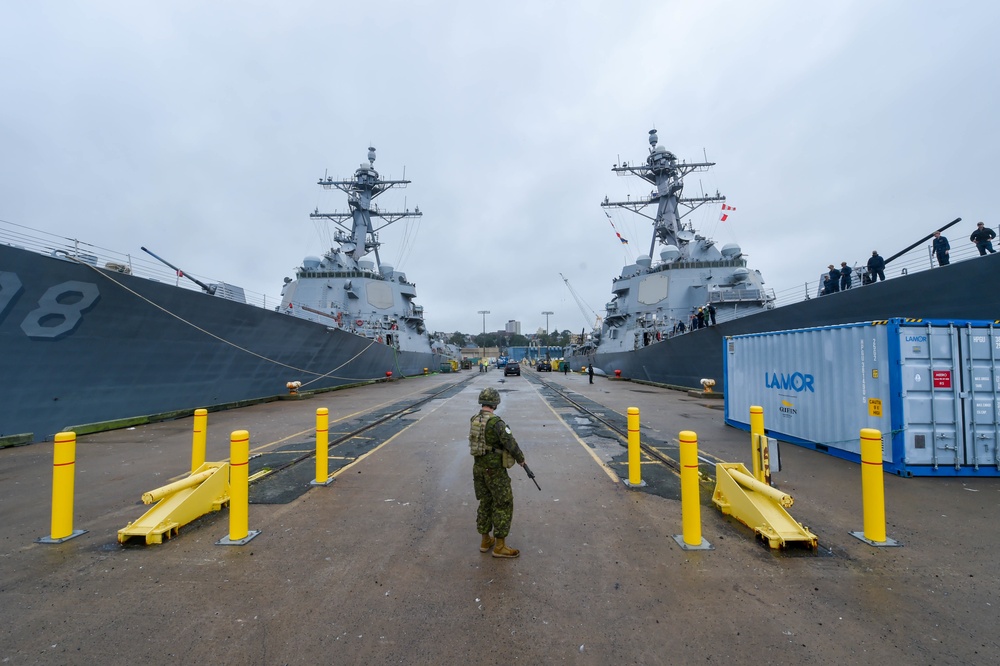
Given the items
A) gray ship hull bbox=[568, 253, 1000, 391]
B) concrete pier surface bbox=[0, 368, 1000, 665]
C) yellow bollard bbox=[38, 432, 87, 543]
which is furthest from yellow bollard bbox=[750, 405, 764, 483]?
gray ship hull bbox=[568, 253, 1000, 391]

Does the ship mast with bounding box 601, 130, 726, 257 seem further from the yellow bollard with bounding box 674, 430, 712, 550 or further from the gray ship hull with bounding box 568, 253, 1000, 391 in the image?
the yellow bollard with bounding box 674, 430, 712, 550

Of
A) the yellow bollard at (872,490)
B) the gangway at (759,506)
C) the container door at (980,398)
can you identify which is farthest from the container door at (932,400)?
the gangway at (759,506)

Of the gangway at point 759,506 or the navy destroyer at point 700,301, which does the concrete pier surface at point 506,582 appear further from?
the navy destroyer at point 700,301

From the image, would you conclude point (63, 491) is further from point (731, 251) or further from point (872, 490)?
point (731, 251)

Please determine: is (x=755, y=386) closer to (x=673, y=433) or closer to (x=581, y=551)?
(x=673, y=433)

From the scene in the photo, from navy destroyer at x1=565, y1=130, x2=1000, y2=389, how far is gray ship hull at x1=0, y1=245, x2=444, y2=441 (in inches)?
584

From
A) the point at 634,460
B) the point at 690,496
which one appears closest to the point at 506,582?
the point at 690,496

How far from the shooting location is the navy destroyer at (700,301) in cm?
1001

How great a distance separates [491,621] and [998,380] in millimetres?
8166

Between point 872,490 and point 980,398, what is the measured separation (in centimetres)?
430

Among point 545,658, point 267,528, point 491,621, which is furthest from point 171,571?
point 545,658

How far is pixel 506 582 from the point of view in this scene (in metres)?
3.49

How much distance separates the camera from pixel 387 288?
3256cm

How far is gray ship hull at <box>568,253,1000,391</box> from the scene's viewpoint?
9.32 meters
